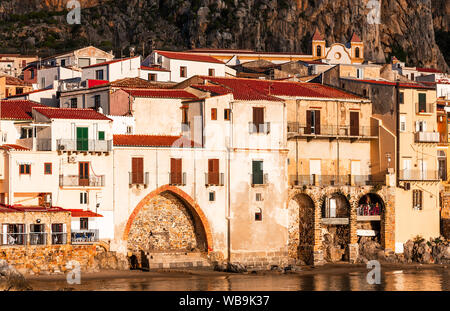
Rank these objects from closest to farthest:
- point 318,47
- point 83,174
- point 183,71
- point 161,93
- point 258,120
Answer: point 83,174 → point 258,120 → point 161,93 → point 183,71 → point 318,47

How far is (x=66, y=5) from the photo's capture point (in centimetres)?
15900

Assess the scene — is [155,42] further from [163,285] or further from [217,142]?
[163,285]

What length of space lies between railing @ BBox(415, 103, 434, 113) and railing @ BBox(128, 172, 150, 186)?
2109cm

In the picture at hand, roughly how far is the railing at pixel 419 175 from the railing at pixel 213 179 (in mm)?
14175

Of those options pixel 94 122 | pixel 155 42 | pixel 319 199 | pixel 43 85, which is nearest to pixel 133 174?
pixel 94 122

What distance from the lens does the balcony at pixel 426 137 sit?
8031cm

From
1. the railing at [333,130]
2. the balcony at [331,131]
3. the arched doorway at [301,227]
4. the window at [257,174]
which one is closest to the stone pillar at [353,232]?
the arched doorway at [301,227]

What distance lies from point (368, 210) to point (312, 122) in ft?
22.6

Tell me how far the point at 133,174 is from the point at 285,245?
1093cm

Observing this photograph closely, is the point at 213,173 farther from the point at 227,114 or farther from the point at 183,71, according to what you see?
the point at 183,71

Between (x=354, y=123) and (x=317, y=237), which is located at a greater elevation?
(x=354, y=123)

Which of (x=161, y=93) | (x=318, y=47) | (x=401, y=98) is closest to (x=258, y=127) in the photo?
(x=161, y=93)

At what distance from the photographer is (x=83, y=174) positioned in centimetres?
6862

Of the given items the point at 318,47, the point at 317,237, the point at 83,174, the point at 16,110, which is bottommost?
the point at 317,237
